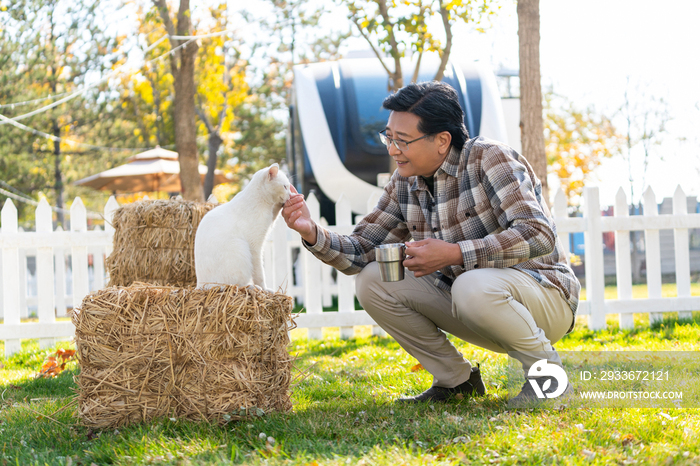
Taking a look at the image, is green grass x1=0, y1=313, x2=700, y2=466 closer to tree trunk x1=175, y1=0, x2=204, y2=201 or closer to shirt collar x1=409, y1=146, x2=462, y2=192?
shirt collar x1=409, y1=146, x2=462, y2=192

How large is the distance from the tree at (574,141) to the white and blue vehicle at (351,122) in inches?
431

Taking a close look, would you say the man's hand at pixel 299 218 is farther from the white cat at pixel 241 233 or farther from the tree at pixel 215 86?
the tree at pixel 215 86

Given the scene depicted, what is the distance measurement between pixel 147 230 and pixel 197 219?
30cm

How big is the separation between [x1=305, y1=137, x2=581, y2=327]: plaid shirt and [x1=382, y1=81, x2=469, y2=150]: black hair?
143 mm

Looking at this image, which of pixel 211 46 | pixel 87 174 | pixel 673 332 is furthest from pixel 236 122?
pixel 673 332

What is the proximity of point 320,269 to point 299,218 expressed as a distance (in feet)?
7.51

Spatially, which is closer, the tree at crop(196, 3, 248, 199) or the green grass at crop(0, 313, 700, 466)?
the green grass at crop(0, 313, 700, 466)

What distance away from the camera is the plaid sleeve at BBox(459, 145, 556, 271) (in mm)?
2238

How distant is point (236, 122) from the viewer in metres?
20.8

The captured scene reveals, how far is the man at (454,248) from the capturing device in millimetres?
2281

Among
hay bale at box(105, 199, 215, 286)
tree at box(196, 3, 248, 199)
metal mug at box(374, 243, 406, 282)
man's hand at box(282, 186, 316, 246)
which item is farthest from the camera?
tree at box(196, 3, 248, 199)

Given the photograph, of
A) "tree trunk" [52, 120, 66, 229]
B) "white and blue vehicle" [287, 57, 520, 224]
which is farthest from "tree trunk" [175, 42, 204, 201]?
"tree trunk" [52, 120, 66, 229]

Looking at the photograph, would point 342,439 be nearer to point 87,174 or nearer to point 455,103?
point 455,103

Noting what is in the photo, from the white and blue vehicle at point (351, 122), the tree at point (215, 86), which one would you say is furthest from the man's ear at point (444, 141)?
the tree at point (215, 86)
